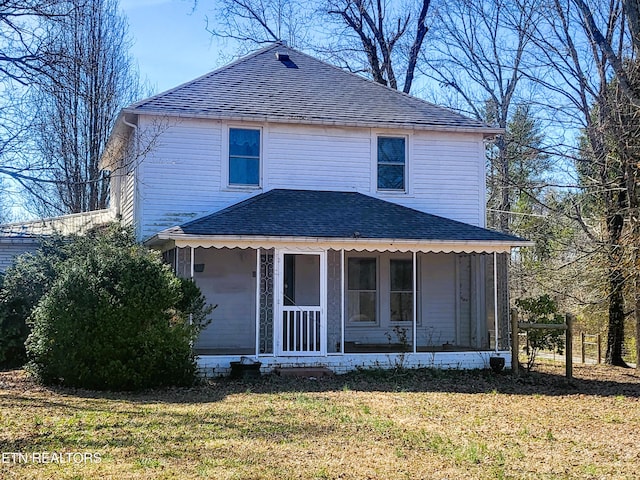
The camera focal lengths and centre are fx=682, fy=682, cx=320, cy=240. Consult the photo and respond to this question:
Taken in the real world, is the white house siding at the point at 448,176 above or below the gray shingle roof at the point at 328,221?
above

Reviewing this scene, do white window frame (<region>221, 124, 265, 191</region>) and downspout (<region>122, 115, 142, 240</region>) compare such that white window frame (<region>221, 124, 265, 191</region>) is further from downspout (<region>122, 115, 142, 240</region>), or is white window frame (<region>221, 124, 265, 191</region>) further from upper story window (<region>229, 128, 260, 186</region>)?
downspout (<region>122, 115, 142, 240</region>)

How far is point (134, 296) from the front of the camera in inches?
460

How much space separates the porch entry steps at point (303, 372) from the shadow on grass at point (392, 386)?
0.20 meters

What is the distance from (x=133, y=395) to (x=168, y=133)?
690cm

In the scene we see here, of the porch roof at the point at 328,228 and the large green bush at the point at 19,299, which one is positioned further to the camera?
the large green bush at the point at 19,299

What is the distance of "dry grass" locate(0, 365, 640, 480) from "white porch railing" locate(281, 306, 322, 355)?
1565 mm

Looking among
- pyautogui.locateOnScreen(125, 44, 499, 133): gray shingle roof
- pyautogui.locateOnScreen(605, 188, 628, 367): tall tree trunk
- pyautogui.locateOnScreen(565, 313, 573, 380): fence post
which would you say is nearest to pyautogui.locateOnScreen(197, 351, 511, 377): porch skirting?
pyautogui.locateOnScreen(565, 313, 573, 380): fence post

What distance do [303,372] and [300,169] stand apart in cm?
524

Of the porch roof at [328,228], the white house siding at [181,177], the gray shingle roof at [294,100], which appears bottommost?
the porch roof at [328,228]

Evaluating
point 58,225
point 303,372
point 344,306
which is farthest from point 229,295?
point 58,225

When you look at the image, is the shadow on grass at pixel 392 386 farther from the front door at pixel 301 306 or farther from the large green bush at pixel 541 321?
the front door at pixel 301 306

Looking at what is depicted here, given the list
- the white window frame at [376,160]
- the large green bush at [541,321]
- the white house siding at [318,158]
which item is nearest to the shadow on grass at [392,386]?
the large green bush at [541,321]

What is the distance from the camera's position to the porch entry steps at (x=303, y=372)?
1370 cm

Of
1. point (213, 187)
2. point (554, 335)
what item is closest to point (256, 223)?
point (213, 187)
